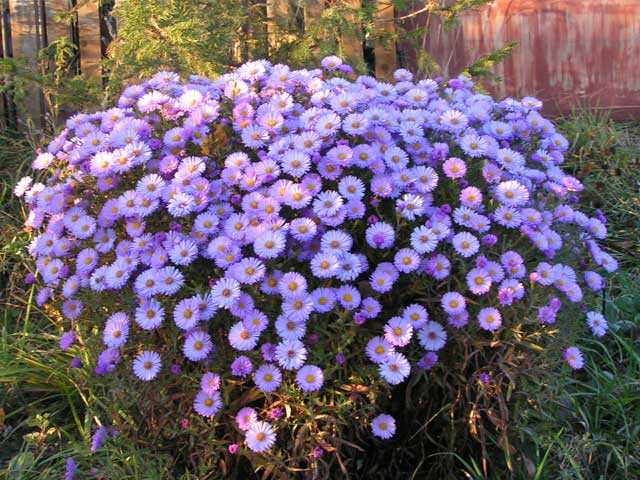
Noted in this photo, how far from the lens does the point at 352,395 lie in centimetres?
187

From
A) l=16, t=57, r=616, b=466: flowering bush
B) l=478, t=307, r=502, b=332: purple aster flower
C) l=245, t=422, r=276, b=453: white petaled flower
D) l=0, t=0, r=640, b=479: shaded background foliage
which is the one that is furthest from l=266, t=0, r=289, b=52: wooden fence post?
l=245, t=422, r=276, b=453: white petaled flower

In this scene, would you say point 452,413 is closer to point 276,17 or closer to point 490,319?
point 490,319

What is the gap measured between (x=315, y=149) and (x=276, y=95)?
36 centimetres

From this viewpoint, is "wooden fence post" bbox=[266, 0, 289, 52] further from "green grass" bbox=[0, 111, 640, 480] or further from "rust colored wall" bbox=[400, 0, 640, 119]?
"green grass" bbox=[0, 111, 640, 480]

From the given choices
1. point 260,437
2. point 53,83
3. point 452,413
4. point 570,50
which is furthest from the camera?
point 570,50

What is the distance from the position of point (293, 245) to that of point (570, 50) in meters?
3.34

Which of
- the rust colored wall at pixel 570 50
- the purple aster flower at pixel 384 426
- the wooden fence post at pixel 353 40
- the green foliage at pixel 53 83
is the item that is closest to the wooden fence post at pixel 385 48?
the wooden fence post at pixel 353 40

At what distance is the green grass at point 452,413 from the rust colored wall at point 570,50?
1276 mm

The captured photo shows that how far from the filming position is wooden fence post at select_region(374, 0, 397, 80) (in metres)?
4.16

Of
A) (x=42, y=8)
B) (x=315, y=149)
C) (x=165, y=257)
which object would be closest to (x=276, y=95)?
(x=315, y=149)

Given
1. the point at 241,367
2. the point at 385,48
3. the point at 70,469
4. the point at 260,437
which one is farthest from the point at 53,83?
the point at 260,437

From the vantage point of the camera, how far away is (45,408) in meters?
2.60

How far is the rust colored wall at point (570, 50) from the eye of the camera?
4551mm

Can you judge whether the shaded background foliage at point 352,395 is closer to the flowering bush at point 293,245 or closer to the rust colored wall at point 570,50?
the flowering bush at point 293,245
